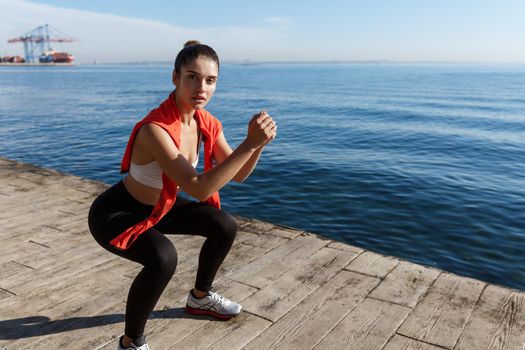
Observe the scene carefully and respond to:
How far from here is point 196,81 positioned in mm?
2699

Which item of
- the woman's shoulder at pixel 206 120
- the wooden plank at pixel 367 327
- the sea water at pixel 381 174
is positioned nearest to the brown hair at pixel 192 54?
the woman's shoulder at pixel 206 120

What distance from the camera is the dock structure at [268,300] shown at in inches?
121

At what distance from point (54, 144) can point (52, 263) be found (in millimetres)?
15890

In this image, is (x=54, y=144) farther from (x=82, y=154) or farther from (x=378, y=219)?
(x=378, y=219)

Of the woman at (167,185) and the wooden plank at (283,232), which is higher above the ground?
the woman at (167,185)

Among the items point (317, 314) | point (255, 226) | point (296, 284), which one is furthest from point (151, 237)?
point (255, 226)

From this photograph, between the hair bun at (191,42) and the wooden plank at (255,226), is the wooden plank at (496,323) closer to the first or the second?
the wooden plank at (255,226)

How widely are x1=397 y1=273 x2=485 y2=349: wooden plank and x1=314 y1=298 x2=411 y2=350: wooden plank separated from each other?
0.33 feet

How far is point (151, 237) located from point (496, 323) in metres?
2.66

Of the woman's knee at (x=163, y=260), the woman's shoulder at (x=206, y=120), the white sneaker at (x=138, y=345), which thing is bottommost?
the white sneaker at (x=138, y=345)

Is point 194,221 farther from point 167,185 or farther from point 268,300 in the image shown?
point 268,300

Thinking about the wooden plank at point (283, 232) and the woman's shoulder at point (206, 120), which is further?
the wooden plank at point (283, 232)

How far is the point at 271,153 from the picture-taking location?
16000 mm

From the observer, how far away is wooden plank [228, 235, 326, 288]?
4.02m
